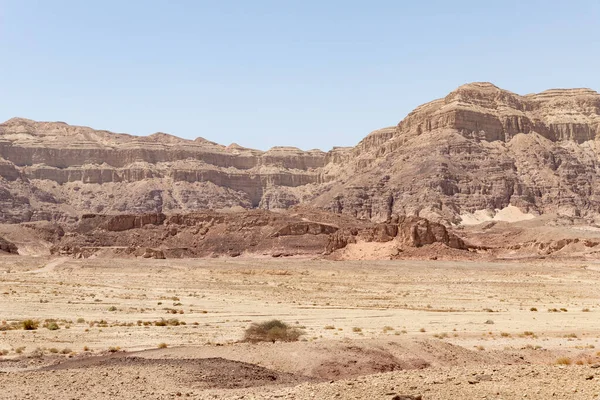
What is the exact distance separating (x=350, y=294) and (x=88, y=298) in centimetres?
1559

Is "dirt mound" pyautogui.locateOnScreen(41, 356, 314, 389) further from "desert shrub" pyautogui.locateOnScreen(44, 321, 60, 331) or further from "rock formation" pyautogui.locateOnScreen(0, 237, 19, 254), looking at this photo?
"rock formation" pyautogui.locateOnScreen(0, 237, 19, 254)

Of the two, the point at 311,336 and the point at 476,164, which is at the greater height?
the point at 476,164

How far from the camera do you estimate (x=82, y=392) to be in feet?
46.5

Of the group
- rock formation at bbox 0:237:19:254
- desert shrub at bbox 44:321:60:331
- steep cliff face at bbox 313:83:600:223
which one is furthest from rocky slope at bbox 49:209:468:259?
desert shrub at bbox 44:321:60:331

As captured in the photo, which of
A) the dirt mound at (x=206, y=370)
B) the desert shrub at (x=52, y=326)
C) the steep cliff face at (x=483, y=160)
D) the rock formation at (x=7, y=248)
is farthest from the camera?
the steep cliff face at (x=483, y=160)

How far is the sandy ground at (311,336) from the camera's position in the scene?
13.7 m

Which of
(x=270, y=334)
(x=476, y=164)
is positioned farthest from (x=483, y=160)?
(x=270, y=334)

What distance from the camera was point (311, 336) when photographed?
1013 inches

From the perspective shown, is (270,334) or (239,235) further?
(239,235)

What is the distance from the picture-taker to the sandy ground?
45.0ft

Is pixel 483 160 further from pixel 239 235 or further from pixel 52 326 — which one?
pixel 52 326

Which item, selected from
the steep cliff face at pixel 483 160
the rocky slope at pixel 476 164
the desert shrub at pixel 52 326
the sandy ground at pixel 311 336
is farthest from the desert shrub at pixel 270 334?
the steep cliff face at pixel 483 160

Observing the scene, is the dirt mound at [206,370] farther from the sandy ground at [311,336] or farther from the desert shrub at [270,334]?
the desert shrub at [270,334]

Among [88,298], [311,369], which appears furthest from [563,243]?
[311,369]
